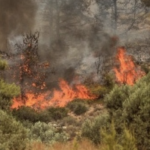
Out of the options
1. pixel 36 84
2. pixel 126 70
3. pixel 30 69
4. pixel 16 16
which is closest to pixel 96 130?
pixel 36 84

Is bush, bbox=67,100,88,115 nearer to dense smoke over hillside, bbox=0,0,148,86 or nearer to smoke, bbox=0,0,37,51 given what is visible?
dense smoke over hillside, bbox=0,0,148,86

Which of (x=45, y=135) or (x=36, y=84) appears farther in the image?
(x=36, y=84)

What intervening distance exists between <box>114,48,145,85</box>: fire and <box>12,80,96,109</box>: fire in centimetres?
355

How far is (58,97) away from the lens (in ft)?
95.3

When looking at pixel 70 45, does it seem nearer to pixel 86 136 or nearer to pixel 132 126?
pixel 86 136

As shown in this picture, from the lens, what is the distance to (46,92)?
97.3 ft

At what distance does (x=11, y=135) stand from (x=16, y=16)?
26.6 meters

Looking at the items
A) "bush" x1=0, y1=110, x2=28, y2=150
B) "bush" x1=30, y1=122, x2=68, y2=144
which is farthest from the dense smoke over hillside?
"bush" x1=0, y1=110, x2=28, y2=150

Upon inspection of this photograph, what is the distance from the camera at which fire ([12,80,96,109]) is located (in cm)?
2720

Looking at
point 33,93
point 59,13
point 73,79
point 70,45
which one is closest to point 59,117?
point 33,93

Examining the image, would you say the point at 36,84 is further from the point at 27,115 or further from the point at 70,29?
the point at 27,115

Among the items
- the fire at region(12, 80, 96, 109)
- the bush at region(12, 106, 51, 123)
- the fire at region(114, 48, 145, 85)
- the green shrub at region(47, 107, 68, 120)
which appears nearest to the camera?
the bush at region(12, 106, 51, 123)

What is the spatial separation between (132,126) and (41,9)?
2721cm

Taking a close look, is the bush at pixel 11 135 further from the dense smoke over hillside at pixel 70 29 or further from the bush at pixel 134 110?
the dense smoke over hillside at pixel 70 29
